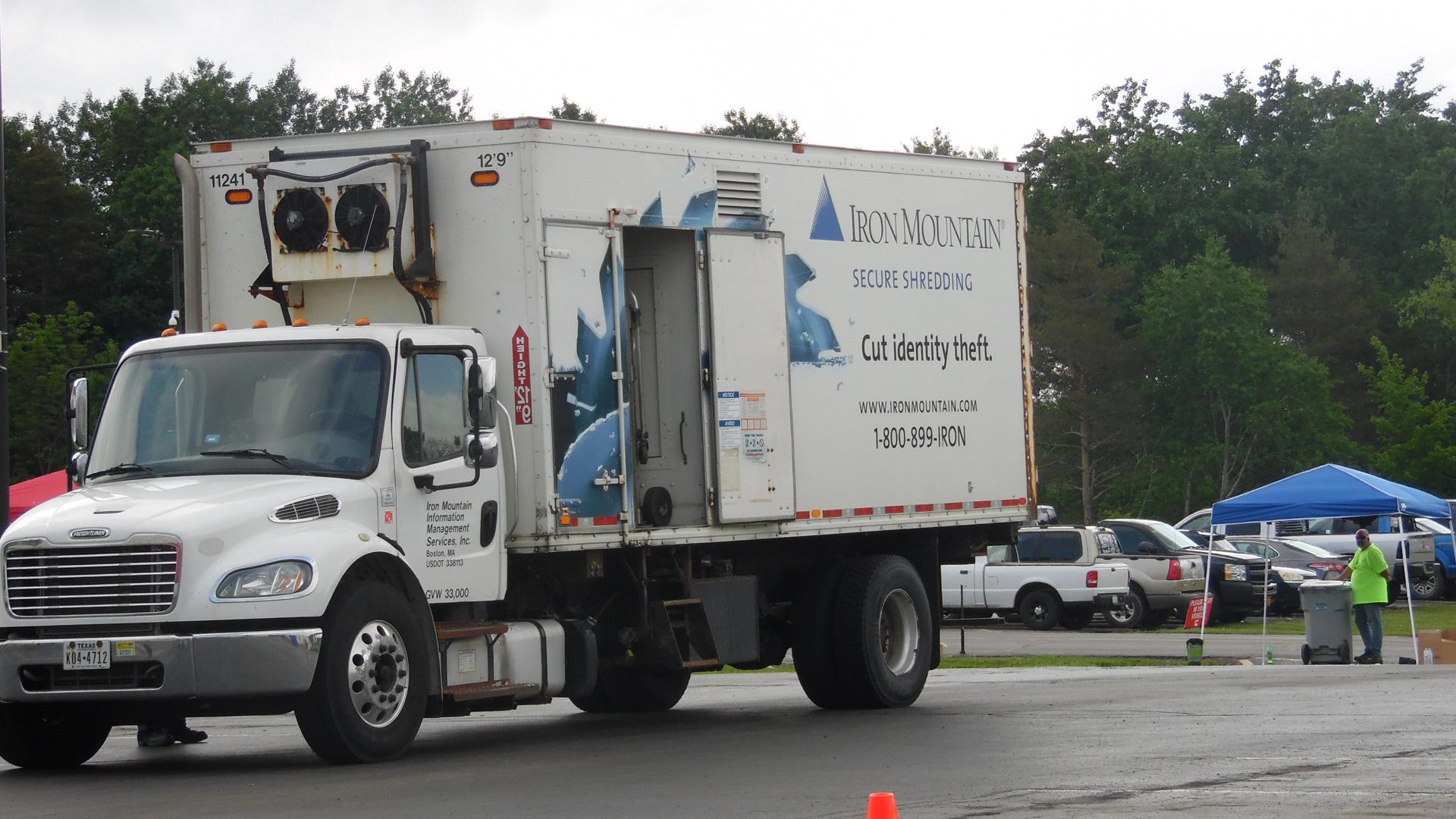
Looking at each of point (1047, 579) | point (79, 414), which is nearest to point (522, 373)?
point (79, 414)

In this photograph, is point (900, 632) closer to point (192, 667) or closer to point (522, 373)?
point (522, 373)

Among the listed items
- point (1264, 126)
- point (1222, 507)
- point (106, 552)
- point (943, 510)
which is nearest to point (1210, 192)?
point (1264, 126)

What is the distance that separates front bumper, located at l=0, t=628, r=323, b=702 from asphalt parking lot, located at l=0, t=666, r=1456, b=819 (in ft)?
1.75

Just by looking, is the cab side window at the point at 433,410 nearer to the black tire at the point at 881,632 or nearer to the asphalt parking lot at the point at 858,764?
the asphalt parking lot at the point at 858,764

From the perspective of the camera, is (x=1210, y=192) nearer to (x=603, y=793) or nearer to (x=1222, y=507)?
(x=1222, y=507)

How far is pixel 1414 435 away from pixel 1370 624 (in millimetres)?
41132

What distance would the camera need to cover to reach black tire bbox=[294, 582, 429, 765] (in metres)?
11.1

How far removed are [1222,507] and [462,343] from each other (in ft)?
62.5

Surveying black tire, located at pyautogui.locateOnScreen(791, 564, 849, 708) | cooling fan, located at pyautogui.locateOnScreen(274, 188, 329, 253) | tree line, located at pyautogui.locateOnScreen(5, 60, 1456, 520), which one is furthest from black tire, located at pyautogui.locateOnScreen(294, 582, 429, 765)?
tree line, located at pyautogui.locateOnScreen(5, 60, 1456, 520)

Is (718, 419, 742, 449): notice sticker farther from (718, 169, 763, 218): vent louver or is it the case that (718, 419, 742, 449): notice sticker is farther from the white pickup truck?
the white pickup truck

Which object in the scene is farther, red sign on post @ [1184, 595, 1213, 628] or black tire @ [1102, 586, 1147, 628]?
black tire @ [1102, 586, 1147, 628]

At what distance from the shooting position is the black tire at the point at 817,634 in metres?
15.3

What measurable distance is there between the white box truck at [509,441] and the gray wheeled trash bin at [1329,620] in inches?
416

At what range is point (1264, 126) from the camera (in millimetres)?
97375
